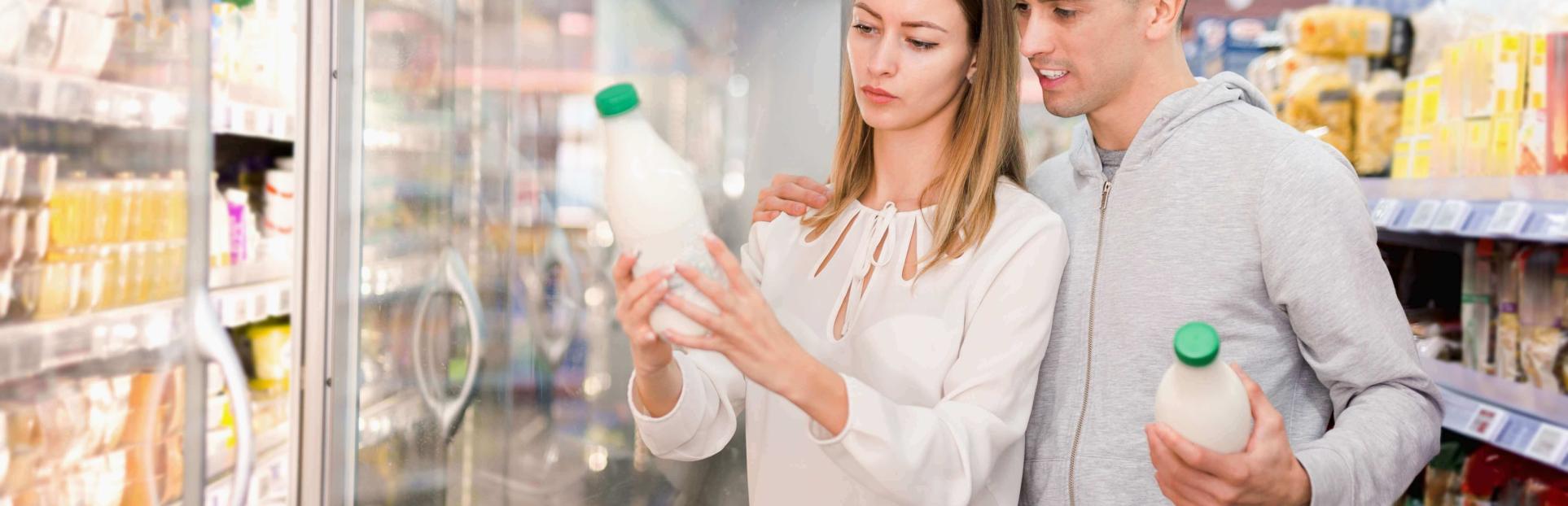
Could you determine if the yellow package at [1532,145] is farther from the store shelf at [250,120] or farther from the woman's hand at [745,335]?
the store shelf at [250,120]

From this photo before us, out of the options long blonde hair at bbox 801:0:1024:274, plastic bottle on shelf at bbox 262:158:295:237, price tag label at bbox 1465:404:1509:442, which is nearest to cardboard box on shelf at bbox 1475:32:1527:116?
price tag label at bbox 1465:404:1509:442

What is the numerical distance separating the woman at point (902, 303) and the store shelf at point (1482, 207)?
3.21ft

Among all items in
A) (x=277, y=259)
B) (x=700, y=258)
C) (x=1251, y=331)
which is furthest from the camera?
(x=277, y=259)

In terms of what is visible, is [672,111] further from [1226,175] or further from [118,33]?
[1226,175]

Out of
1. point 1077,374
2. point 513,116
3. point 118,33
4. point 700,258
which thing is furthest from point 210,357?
point 1077,374

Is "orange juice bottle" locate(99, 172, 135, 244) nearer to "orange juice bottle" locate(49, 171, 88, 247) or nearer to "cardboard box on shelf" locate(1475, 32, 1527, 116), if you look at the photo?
"orange juice bottle" locate(49, 171, 88, 247)

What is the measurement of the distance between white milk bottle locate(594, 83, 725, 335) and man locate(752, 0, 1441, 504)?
0.53 metres

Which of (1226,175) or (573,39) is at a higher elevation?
(573,39)

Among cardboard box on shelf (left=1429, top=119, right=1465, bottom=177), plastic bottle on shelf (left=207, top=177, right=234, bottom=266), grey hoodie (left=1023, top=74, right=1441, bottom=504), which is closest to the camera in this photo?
grey hoodie (left=1023, top=74, right=1441, bottom=504)

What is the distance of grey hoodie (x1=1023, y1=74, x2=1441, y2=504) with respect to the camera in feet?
4.07

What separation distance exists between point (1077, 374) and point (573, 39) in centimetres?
121

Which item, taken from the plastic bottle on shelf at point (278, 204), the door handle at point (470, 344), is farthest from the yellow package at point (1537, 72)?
the plastic bottle on shelf at point (278, 204)

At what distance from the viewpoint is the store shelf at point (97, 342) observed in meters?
1.46

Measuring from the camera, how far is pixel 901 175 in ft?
4.73
